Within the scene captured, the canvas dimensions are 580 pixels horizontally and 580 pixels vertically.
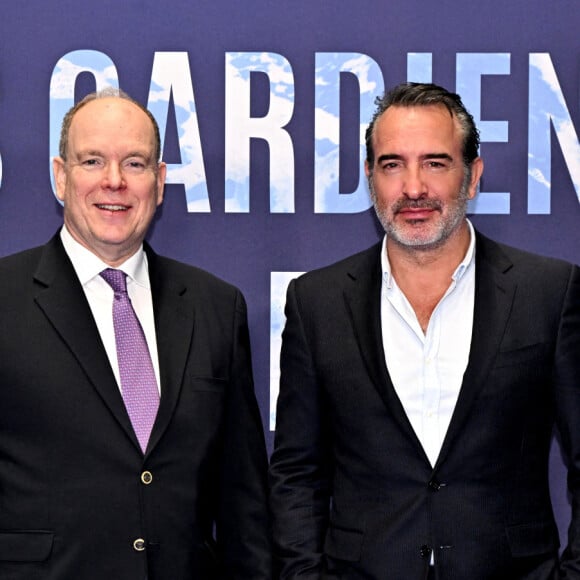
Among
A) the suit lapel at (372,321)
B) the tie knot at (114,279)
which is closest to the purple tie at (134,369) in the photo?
the tie knot at (114,279)

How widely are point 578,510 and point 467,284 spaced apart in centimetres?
65

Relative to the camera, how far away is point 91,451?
262 cm

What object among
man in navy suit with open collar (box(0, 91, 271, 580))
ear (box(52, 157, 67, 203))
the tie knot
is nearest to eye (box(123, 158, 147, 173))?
man in navy suit with open collar (box(0, 91, 271, 580))

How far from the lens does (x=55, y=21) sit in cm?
353

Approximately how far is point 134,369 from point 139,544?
441mm

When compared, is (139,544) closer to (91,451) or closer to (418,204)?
(91,451)

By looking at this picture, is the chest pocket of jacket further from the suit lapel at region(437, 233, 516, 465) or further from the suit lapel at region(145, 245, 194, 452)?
the suit lapel at region(437, 233, 516, 465)

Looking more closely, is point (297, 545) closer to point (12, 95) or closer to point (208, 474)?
point (208, 474)

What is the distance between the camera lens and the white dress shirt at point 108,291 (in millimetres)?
2758

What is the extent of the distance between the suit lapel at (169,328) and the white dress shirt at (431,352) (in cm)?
54

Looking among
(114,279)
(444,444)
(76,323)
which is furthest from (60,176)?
(444,444)

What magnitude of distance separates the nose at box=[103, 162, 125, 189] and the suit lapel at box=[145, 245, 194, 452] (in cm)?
26

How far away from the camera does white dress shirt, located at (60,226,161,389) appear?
276 centimetres

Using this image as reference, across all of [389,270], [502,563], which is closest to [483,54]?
[389,270]
